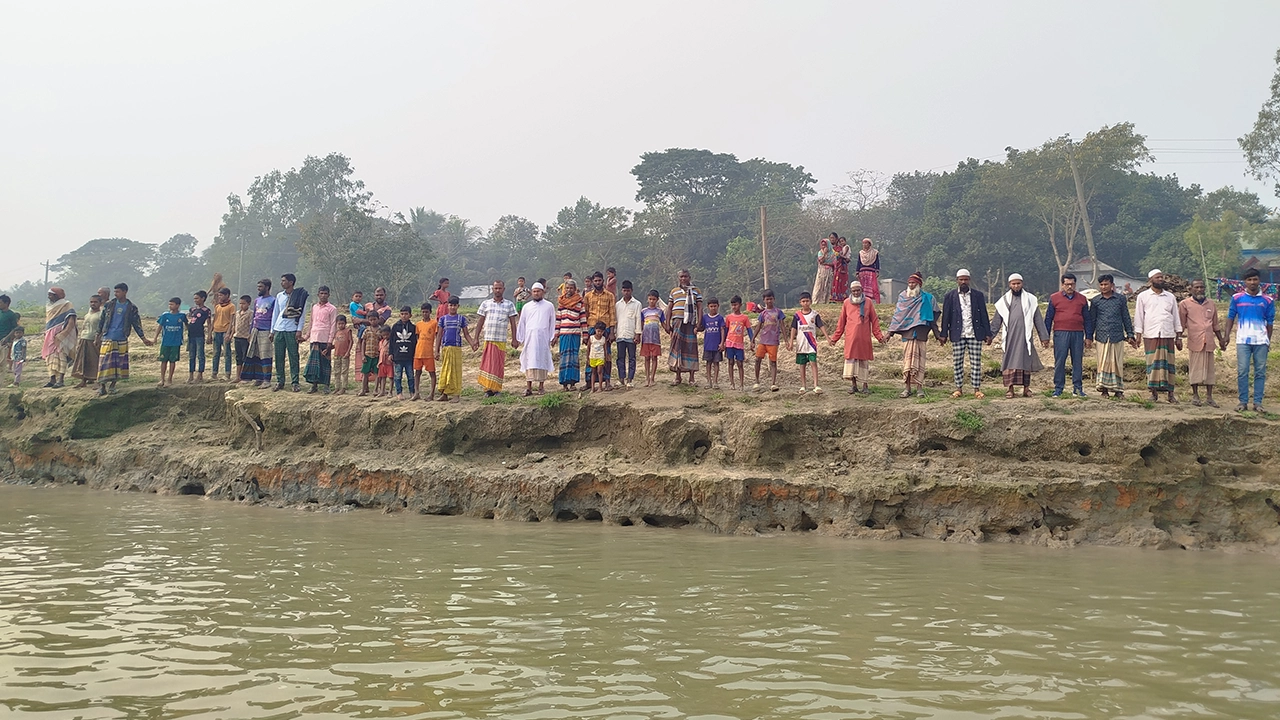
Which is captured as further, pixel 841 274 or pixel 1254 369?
pixel 841 274

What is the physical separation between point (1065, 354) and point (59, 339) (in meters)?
15.0

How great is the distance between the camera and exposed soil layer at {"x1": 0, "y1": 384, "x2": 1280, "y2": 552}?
341 inches

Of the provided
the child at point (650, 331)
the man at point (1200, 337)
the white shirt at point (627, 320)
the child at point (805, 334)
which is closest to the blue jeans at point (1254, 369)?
the man at point (1200, 337)

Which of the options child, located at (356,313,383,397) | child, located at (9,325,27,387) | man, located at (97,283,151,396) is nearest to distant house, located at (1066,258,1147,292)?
A: child, located at (356,313,383,397)

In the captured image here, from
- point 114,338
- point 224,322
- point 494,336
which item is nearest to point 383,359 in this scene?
point 494,336

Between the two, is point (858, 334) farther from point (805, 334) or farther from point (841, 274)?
point (841, 274)

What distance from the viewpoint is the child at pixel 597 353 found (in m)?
11.7

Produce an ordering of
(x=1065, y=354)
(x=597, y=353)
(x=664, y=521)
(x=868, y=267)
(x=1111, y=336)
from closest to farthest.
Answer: (x=664, y=521)
(x=1111, y=336)
(x=1065, y=354)
(x=597, y=353)
(x=868, y=267)

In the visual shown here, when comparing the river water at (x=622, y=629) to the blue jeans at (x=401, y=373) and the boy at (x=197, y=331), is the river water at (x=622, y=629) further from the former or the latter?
the boy at (x=197, y=331)

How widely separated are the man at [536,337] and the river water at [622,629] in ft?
12.1

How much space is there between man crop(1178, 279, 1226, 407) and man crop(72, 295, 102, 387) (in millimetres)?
15116

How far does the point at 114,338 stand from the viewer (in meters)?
13.5

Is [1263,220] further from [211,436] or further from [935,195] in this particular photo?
[211,436]

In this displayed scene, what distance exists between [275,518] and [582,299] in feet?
15.8
